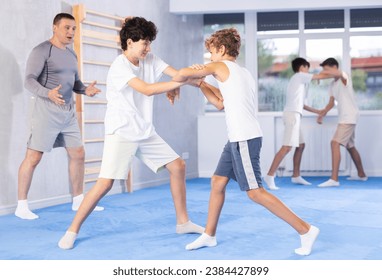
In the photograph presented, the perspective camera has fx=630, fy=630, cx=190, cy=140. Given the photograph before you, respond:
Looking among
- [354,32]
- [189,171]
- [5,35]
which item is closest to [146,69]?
[5,35]

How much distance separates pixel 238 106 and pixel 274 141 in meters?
5.45

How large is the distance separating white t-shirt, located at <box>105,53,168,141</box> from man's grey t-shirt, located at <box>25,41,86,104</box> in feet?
4.10

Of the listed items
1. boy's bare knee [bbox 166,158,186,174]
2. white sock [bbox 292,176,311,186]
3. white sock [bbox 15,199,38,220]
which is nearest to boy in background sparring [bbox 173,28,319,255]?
boy's bare knee [bbox 166,158,186,174]

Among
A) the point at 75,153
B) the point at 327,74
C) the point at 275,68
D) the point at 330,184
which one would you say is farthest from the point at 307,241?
the point at 275,68

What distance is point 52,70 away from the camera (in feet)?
16.8

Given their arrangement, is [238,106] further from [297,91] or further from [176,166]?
[297,91]

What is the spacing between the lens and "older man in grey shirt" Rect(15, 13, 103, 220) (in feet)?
16.6

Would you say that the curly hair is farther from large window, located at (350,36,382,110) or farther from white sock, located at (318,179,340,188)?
Answer: large window, located at (350,36,382,110)

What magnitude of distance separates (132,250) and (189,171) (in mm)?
5074

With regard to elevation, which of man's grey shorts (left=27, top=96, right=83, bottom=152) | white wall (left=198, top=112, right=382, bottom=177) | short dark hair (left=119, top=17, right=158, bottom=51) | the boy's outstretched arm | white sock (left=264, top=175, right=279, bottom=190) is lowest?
white sock (left=264, top=175, right=279, bottom=190)

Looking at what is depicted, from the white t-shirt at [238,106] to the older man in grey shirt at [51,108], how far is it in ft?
5.95

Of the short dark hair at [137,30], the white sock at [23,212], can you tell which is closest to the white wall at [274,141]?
the white sock at [23,212]

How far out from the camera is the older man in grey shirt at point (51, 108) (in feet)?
16.6

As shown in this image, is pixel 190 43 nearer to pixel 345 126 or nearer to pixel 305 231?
pixel 345 126
